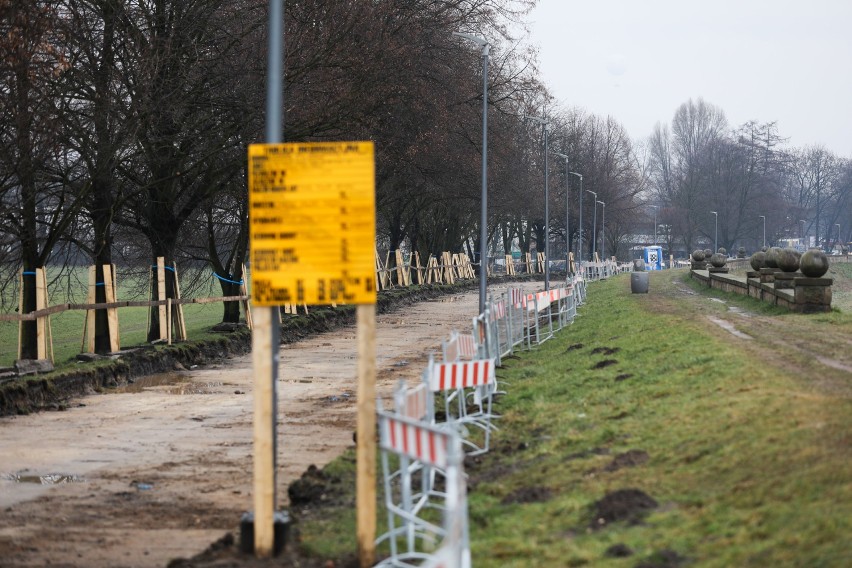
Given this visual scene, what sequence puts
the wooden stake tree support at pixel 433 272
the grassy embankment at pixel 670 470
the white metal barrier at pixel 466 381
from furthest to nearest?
the wooden stake tree support at pixel 433 272 < the white metal barrier at pixel 466 381 < the grassy embankment at pixel 670 470

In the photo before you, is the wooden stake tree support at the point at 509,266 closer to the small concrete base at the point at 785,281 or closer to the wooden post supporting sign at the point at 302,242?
the small concrete base at the point at 785,281

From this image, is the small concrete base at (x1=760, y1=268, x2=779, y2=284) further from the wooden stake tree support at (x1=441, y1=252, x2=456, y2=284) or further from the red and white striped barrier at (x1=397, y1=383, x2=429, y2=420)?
the wooden stake tree support at (x1=441, y1=252, x2=456, y2=284)

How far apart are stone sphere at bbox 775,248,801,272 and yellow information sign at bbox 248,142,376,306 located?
22428 mm

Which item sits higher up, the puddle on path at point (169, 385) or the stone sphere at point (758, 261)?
the stone sphere at point (758, 261)

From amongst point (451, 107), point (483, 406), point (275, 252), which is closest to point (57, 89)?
point (483, 406)

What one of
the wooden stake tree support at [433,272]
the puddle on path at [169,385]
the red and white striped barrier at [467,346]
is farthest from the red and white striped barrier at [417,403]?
the wooden stake tree support at [433,272]

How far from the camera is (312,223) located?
970 centimetres

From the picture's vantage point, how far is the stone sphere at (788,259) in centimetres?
3027

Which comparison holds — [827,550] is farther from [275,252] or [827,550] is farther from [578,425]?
[578,425]

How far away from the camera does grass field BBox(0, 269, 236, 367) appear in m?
29.9

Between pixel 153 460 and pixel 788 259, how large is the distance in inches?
773

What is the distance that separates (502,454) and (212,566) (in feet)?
18.0

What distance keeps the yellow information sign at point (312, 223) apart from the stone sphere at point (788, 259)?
22.4 m

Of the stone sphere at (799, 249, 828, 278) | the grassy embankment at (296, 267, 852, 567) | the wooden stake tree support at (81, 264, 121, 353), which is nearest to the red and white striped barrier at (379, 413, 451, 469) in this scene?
the grassy embankment at (296, 267, 852, 567)
